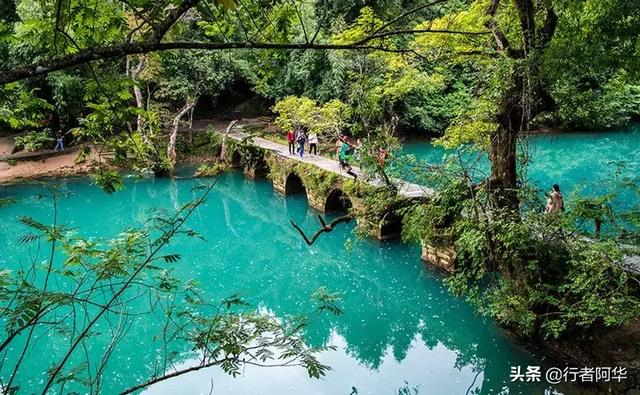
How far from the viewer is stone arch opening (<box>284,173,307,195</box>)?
55.0 feet

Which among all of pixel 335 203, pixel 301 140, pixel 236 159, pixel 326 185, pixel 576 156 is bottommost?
pixel 576 156

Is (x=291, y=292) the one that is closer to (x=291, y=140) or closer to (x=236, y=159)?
(x=291, y=140)

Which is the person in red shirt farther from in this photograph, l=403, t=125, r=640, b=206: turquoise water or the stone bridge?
l=403, t=125, r=640, b=206: turquoise water

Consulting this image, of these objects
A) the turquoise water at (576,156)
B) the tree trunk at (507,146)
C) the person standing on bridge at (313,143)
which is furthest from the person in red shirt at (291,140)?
the tree trunk at (507,146)

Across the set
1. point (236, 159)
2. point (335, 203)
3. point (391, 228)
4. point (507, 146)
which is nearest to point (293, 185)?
point (335, 203)

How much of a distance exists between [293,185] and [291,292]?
22.7 ft

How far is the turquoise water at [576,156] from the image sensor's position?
681 inches

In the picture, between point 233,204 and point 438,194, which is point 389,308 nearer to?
point 438,194

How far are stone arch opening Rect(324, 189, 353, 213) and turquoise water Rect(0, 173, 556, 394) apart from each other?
2.08 ft

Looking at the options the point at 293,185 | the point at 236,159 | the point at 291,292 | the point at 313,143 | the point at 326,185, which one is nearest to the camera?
the point at 291,292

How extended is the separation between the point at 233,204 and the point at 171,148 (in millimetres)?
4375

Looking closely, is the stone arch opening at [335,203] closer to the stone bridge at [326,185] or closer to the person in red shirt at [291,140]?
the stone bridge at [326,185]

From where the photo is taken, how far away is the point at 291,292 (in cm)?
1060

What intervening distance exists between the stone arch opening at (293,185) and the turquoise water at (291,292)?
0.54 metres
